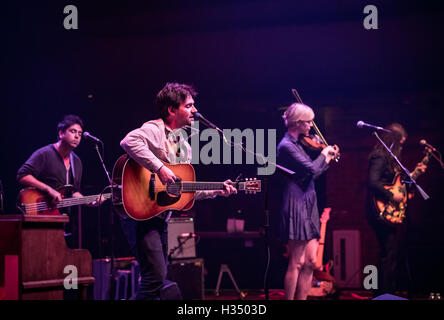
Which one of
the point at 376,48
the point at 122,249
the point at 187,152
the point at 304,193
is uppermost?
the point at 376,48

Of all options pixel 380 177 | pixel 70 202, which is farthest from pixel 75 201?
pixel 380 177

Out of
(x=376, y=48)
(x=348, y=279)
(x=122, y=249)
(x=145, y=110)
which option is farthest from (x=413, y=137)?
(x=122, y=249)

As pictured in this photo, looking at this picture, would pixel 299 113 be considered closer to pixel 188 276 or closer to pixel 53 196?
pixel 188 276

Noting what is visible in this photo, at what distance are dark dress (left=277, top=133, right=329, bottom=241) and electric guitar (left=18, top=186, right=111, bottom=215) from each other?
6.38 ft

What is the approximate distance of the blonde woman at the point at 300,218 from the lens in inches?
180

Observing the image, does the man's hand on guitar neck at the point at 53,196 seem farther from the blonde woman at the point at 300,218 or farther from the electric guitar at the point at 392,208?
the electric guitar at the point at 392,208

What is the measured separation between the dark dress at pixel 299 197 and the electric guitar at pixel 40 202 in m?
1.94

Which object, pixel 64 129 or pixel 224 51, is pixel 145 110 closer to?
pixel 224 51

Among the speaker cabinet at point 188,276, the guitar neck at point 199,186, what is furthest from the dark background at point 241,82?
the guitar neck at point 199,186

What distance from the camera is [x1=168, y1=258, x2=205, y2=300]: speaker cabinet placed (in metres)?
5.95

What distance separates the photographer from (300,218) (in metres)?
4.57

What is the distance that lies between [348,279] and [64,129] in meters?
4.63
